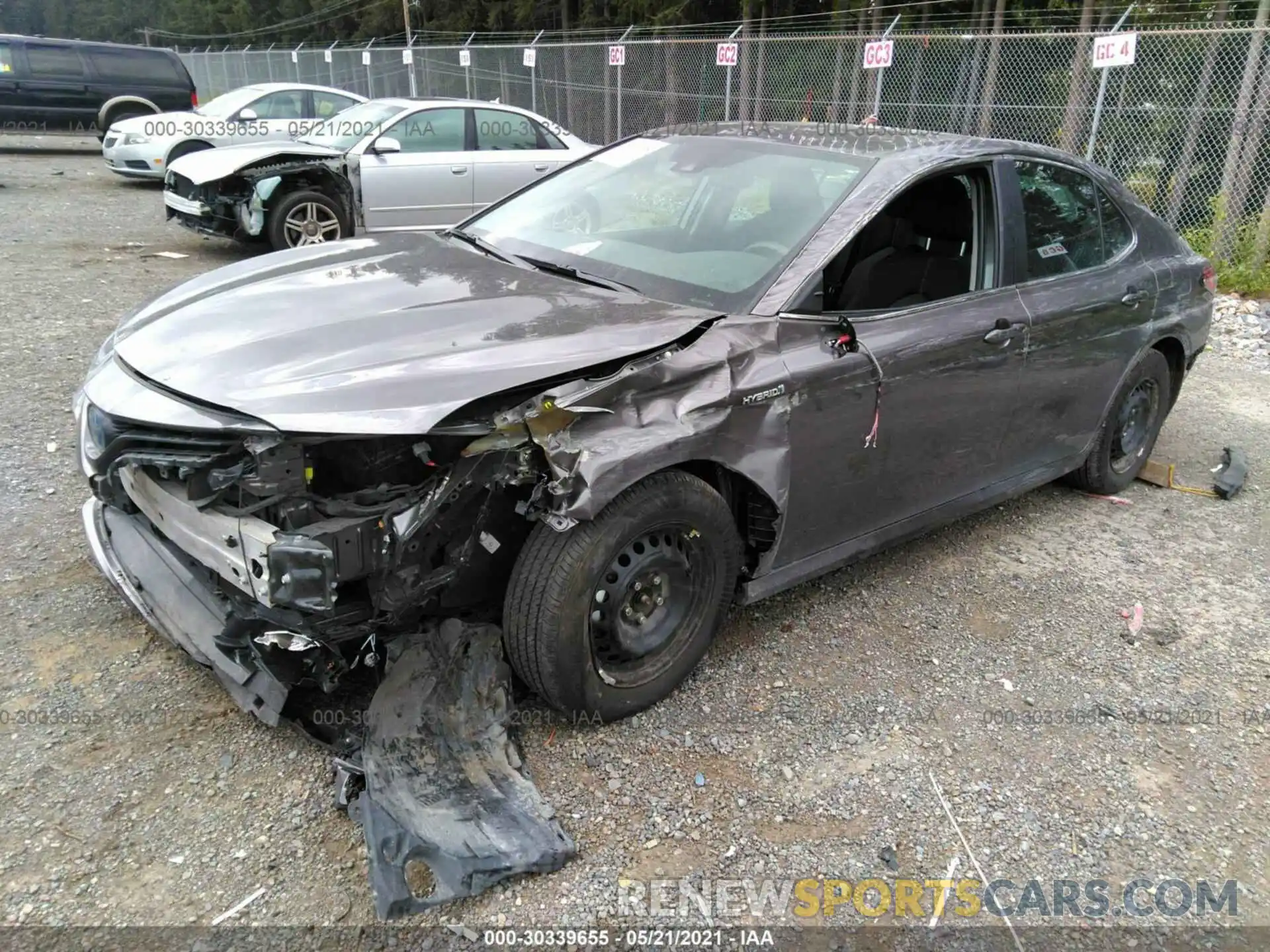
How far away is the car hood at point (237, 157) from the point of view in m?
8.55

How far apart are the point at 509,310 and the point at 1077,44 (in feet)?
30.8

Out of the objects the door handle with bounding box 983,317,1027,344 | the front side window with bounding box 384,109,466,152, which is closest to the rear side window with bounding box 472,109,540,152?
the front side window with bounding box 384,109,466,152

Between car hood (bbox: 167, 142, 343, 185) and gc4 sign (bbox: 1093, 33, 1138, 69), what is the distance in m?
7.35

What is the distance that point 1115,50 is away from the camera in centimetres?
875

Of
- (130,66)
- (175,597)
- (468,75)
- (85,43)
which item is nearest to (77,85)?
(85,43)

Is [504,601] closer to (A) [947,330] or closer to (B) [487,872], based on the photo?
(B) [487,872]

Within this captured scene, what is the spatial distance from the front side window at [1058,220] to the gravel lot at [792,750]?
1.28m

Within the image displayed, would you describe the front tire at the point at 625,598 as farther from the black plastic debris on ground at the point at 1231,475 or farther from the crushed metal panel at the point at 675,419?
the black plastic debris on ground at the point at 1231,475

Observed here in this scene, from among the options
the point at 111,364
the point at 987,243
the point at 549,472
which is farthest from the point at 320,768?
the point at 987,243

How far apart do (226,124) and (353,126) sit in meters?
3.30

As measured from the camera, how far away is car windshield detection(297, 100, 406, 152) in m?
9.33

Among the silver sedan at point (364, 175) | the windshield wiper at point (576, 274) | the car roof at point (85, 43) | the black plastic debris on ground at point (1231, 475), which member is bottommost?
the black plastic debris on ground at point (1231, 475)

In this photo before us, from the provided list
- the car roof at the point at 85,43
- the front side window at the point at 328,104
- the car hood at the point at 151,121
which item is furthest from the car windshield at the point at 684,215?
the car roof at the point at 85,43

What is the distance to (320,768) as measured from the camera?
104 inches
